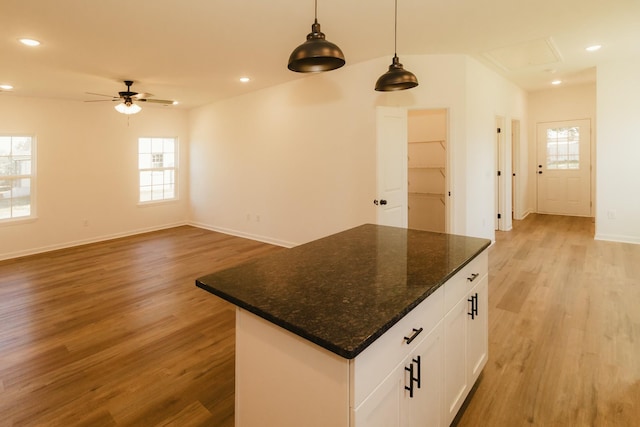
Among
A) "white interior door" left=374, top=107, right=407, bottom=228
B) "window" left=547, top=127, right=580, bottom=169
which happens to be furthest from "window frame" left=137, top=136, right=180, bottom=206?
"window" left=547, top=127, right=580, bottom=169

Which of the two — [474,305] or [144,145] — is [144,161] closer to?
[144,145]

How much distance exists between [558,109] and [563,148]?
867 millimetres

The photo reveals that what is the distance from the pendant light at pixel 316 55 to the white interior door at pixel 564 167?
775 cm

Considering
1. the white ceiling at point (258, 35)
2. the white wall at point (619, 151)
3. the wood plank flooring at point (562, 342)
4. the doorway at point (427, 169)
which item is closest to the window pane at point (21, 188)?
the white ceiling at point (258, 35)

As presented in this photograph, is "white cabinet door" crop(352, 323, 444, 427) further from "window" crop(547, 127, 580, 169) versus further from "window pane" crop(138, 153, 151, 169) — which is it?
"window" crop(547, 127, 580, 169)

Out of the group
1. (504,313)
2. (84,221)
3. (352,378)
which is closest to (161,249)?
(84,221)

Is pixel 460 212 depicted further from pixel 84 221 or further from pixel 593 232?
pixel 84 221

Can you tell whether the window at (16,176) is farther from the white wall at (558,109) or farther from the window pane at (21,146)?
the white wall at (558,109)

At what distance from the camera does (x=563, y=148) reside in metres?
7.59

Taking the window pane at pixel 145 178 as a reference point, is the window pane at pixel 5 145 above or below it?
above

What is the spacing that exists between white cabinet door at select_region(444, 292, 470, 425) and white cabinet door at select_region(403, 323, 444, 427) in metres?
0.06

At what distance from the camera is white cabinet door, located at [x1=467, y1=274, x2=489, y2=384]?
1.94 meters

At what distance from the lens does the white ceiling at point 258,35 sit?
115 inches

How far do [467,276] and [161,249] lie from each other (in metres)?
5.29
